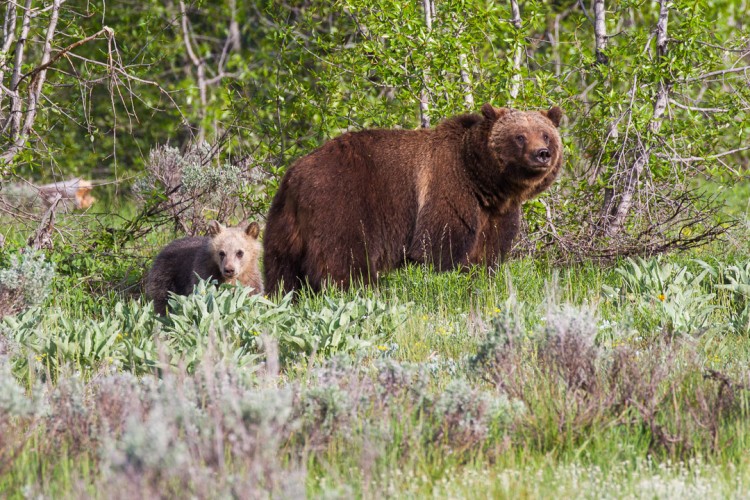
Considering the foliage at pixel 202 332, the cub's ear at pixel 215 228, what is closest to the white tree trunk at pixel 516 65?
the cub's ear at pixel 215 228

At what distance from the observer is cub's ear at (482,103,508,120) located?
24.7ft

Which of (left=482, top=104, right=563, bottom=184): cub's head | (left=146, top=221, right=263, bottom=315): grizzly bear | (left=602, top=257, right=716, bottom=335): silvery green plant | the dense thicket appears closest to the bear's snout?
(left=482, top=104, right=563, bottom=184): cub's head

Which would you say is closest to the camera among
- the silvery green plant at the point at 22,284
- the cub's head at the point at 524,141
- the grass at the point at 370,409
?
the grass at the point at 370,409

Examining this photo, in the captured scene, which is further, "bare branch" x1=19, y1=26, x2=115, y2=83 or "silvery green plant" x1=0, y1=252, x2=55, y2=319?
"bare branch" x1=19, y1=26, x2=115, y2=83

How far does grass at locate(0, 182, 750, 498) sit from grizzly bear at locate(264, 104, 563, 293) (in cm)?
137

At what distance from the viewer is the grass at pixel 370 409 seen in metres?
3.36

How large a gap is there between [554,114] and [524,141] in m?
0.40

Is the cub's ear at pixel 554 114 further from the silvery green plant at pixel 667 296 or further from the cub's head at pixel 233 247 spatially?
the cub's head at pixel 233 247

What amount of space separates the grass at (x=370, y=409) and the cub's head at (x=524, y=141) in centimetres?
198

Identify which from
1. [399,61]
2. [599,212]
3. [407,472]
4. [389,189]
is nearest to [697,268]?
[599,212]

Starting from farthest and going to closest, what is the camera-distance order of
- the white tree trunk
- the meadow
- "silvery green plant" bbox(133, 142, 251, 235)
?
"silvery green plant" bbox(133, 142, 251, 235) < the white tree trunk < the meadow

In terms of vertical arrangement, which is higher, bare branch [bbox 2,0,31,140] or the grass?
bare branch [bbox 2,0,31,140]

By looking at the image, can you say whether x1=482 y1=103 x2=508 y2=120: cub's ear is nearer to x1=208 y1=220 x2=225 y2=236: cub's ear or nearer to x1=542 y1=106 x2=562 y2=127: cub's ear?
x1=542 y1=106 x2=562 y2=127: cub's ear

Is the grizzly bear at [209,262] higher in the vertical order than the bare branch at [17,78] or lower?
lower
